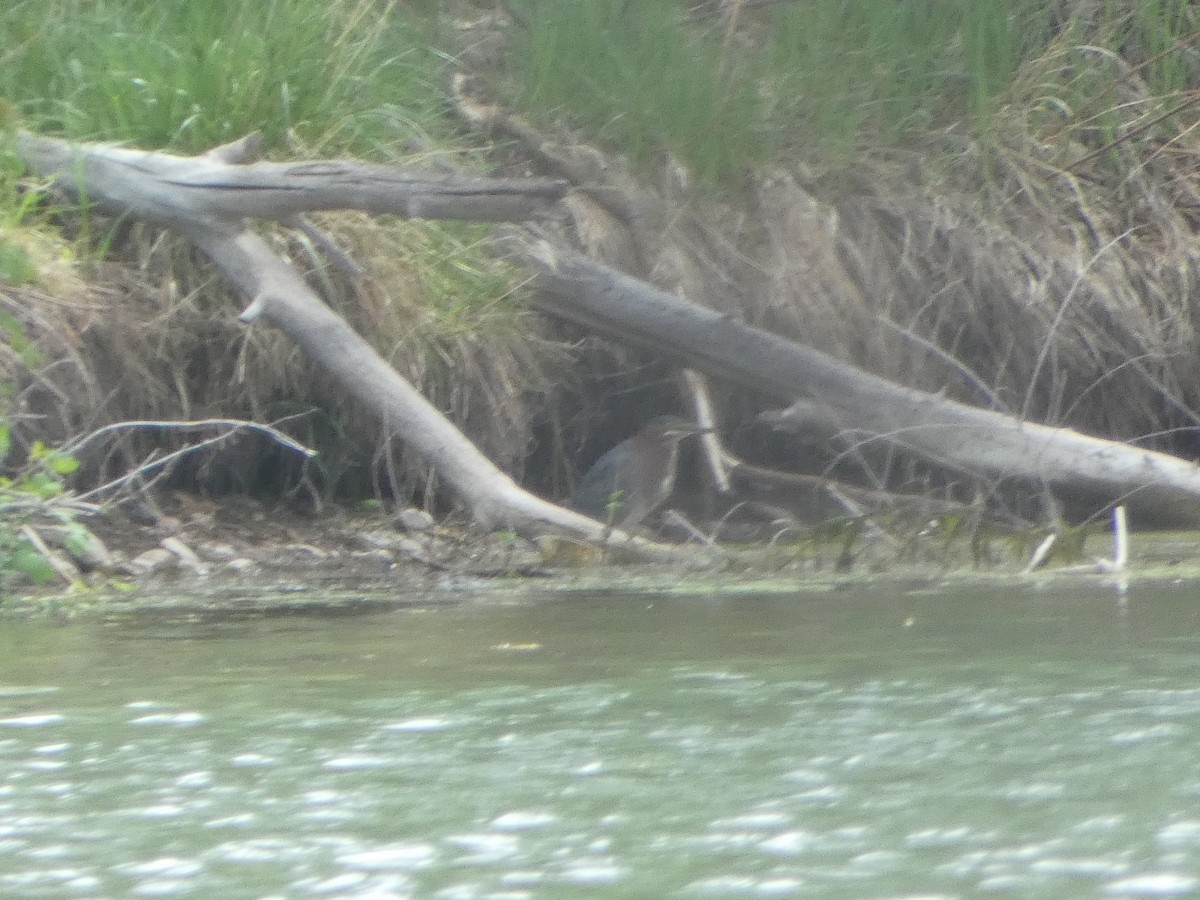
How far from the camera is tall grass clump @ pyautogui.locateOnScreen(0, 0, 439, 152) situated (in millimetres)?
6055

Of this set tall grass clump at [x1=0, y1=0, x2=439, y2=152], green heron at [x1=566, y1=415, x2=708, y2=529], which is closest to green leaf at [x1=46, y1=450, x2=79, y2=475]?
tall grass clump at [x1=0, y1=0, x2=439, y2=152]

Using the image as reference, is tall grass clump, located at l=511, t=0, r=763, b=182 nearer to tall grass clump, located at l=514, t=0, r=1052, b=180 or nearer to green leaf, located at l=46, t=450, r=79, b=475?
tall grass clump, located at l=514, t=0, r=1052, b=180

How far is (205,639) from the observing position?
4.32 m

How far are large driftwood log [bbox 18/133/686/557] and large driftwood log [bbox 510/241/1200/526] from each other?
0.82 m

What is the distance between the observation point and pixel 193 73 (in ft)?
20.1

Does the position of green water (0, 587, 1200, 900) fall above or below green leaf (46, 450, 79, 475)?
below

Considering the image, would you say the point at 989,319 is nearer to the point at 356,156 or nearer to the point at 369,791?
the point at 356,156

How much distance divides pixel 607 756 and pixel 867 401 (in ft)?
10.4

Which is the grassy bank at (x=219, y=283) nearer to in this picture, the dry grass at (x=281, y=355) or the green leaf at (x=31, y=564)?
the dry grass at (x=281, y=355)

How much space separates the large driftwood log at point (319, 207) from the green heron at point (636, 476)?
740 mm

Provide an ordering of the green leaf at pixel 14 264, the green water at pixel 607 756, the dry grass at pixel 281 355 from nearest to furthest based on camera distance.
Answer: the green water at pixel 607 756
the green leaf at pixel 14 264
the dry grass at pixel 281 355

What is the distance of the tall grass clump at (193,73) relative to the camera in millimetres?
6055

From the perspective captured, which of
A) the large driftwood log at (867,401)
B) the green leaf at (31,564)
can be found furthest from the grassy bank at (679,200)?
the green leaf at (31,564)

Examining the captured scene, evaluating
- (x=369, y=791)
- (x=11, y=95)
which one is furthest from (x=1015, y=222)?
(x=369, y=791)
